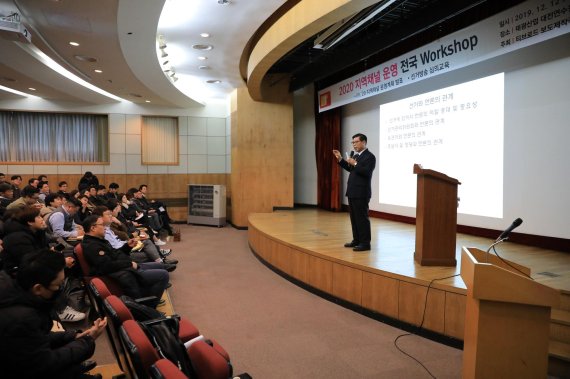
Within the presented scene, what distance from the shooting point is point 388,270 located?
3496mm

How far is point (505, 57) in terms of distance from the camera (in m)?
4.81

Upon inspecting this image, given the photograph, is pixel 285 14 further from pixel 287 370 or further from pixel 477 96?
pixel 287 370

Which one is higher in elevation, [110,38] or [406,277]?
[110,38]

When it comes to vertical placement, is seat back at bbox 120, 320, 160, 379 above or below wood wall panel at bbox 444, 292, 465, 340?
above

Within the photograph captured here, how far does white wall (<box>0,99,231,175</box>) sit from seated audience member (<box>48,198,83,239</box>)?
5674 millimetres

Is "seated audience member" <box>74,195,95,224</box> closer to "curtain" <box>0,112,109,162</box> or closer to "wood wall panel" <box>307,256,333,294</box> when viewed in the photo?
"wood wall panel" <box>307,256,333,294</box>

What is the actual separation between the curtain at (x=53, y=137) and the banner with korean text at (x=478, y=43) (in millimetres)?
7197

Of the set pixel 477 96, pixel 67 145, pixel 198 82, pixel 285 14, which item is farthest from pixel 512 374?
pixel 67 145

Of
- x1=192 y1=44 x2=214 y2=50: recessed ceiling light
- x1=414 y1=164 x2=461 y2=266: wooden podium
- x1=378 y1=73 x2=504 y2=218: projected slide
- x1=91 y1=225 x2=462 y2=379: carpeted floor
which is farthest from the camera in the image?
x1=192 y1=44 x2=214 y2=50: recessed ceiling light

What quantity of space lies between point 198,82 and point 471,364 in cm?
815

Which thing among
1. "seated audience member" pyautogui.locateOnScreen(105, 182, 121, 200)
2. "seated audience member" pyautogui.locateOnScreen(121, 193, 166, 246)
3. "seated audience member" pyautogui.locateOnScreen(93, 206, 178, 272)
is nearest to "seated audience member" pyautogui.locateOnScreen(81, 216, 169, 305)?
"seated audience member" pyautogui.locateOnScreen(93, 206, 178, 272)

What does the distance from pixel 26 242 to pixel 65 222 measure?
1.70 m

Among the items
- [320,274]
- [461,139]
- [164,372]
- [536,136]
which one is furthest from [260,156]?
[164,372]

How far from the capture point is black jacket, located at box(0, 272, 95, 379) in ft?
5.12
